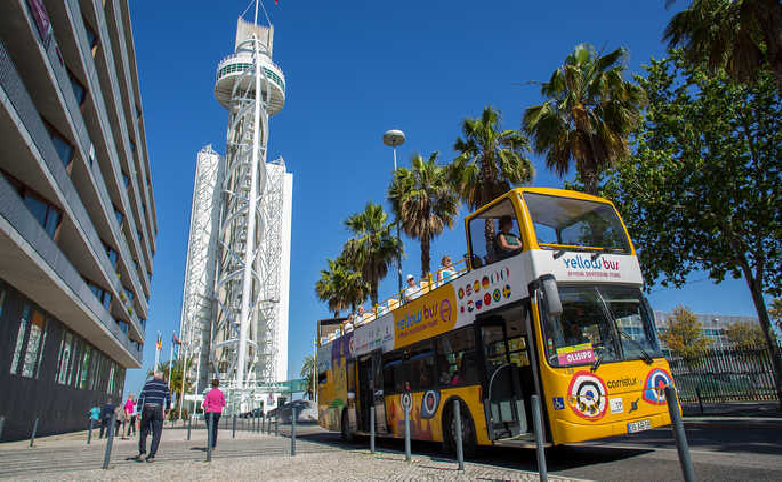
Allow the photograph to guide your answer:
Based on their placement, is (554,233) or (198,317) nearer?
(554,233)

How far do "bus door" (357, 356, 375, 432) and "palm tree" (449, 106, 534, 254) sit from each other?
26.5 ft

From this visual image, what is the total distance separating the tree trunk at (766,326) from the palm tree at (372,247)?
17653 millimetres

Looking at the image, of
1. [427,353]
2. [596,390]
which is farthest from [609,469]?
[427,353]

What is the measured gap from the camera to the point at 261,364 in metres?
71.9

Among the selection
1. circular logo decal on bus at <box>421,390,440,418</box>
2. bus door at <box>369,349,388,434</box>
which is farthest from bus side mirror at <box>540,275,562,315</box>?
bus door at <box>369,349,388,434</box>

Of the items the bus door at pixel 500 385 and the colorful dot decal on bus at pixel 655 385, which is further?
the bus door at pixel 500 385

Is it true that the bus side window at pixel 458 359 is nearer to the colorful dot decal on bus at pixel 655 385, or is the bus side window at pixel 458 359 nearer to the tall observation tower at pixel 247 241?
the colorful dot decal on bus at pixel 655 385

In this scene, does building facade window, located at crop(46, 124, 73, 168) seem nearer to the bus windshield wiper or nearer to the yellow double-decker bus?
the yellow double-decker bus

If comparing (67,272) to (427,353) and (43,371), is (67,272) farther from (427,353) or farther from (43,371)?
(427,353)

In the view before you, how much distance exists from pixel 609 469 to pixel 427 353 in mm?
4345

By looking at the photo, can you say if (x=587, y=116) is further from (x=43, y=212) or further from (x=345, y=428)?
(x=43, y=212)

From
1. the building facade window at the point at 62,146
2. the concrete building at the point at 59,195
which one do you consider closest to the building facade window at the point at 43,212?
the concrete building at the point at 59,195

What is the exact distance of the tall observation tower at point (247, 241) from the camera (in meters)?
61.3

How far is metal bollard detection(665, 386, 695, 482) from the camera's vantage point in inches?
156
